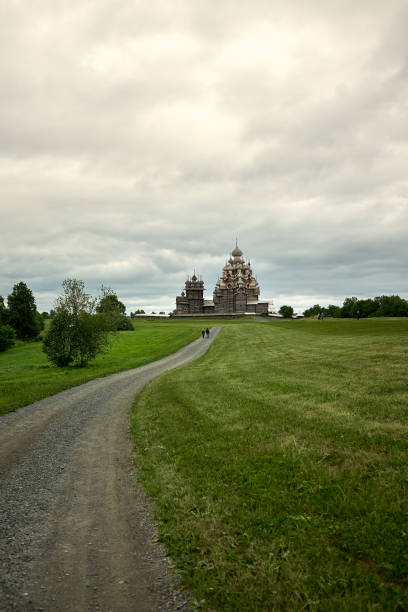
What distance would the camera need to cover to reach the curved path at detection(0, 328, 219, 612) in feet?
15.9

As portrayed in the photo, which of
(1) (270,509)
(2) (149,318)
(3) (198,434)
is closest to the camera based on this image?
(1) (270,509)

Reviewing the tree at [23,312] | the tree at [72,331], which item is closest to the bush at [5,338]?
the tree at [23,312]

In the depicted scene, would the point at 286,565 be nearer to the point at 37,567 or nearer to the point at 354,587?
the point at 354,587

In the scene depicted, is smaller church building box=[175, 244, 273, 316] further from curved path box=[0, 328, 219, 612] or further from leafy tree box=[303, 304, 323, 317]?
curved path box=[0, 328, 219, 612]

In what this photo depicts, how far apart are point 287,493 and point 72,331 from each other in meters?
28.8

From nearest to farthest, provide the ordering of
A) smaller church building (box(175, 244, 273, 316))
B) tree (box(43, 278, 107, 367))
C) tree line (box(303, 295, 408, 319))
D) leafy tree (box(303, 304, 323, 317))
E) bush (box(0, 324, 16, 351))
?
tree (box(43, 278, 107, 367))
bush (box(0, 324, 16, 351))
tree line (box(303, 295, 408, 319))
smaller church building (box(175, 244, 273, 316))
leafy tree (box(303, 304, 323, 317))

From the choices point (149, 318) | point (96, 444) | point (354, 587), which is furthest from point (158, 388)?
point (149, 318)

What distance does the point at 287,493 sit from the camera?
7.14 m

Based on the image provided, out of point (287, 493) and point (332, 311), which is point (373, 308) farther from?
point (287, 493)

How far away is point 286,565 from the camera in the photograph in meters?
5.17

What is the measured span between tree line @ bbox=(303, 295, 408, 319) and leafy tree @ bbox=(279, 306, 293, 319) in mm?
18122

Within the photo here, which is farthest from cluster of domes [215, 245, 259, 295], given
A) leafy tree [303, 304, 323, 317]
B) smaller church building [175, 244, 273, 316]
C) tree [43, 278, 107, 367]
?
tree [43, 278, 107, 367]

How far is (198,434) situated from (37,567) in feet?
20.4

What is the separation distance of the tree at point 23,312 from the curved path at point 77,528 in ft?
213
